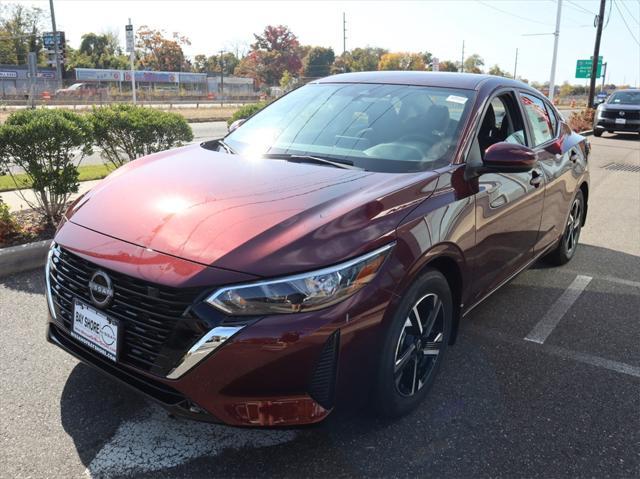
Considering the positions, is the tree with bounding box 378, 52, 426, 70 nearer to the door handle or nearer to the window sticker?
the door handle

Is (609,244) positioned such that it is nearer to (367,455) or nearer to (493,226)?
(493,226)

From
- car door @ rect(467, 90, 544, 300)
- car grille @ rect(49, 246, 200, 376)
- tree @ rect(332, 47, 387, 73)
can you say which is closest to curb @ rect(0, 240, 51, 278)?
car grille @ rect(49, 246, 200, 376)

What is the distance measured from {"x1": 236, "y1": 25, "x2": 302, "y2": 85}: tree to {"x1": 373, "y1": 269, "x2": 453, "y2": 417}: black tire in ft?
321

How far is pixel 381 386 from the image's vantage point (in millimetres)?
2500

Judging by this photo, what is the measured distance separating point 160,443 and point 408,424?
1.20 metres

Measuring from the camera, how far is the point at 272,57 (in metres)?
99.4

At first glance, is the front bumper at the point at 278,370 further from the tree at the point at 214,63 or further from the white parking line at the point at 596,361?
the tree at the point at 214,63

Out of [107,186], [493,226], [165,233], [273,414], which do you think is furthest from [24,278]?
[493,226]

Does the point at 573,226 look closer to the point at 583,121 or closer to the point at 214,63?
the point at 583,121

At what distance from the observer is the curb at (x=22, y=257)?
462cm

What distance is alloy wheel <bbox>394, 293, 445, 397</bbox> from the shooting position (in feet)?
8.77

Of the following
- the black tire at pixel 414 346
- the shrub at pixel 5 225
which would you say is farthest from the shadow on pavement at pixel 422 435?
the shrub at pixel 5 225

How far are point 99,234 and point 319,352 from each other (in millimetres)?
1140

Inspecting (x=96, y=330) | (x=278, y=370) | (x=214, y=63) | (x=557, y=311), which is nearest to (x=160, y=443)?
(x=96, y=330)
